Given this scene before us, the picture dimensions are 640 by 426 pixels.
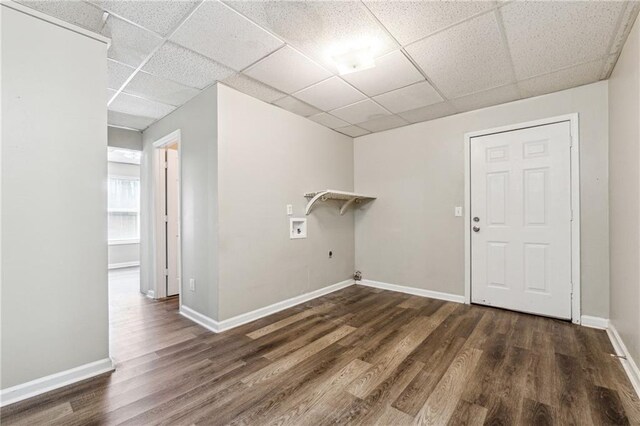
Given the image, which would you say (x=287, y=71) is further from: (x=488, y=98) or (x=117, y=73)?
(x=488, y=98)

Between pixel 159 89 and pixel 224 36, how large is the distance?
4.20ft

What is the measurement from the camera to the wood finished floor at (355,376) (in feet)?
5.13

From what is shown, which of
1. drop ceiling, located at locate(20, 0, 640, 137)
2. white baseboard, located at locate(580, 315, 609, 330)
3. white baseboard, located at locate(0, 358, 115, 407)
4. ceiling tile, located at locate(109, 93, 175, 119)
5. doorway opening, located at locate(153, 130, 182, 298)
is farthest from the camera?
doorway opening, located at locate(153, 130, 182, 298)

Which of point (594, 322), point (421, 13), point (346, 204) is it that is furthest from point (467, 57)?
point (594, 322)

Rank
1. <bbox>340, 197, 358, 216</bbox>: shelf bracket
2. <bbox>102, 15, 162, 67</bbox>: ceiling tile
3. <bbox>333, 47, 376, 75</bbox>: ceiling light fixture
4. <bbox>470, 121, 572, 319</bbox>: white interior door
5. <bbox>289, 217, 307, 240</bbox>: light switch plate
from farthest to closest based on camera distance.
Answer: <bbox>340, 197, 358, 216</bbox>: shelf bracket < <bbox>289, 217, 307, 240</bbox>: light switch plate < <bbox>470, 121, 572, 319</bbox>: white interior door < <bbox>333, 47, 376, 75</bbox>: ceiling light fixture < <bbox>102, 15, 162, 67</bbox>: ceiling tile

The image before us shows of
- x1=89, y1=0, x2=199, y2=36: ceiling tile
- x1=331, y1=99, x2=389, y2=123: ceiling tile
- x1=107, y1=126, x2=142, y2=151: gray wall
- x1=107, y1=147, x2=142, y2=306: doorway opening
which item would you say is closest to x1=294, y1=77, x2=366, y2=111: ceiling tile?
x1=331, y1=99, x2=389, y2=123: ceiling tile

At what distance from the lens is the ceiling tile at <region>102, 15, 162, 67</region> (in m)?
1.96

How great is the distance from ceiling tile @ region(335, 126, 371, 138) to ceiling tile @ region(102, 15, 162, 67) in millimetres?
2612

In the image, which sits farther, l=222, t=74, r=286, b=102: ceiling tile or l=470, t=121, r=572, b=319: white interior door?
l=470, t=121, r=572, b=319: white interior door

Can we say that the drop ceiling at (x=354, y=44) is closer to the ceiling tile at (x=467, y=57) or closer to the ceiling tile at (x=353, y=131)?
the ceiling tile at (x=467, y=57)

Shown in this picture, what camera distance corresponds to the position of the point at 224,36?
2.06 metres

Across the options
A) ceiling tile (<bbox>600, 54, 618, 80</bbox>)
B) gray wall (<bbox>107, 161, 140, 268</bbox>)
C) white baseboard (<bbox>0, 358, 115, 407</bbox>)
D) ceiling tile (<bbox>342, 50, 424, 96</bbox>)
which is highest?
ceiling tile (<bbox>342, 50, 424, 96</bbox>)

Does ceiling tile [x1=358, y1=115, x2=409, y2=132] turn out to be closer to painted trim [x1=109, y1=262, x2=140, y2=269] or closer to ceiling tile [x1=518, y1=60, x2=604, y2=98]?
Answer: ceiling tile [x1=518, y1=60, x2=604, y2=98]

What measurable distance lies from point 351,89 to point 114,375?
3.21 metres
